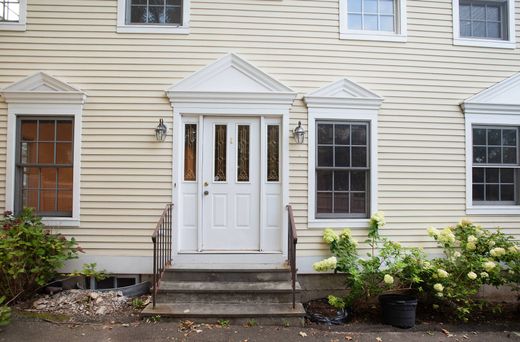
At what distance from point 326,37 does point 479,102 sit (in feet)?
8.84

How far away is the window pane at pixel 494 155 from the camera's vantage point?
5.69 metres

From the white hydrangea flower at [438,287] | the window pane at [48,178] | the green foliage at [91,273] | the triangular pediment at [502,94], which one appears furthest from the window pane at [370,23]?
the green foliage at [91,273]

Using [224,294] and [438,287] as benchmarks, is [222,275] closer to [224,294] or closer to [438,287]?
[224,294]

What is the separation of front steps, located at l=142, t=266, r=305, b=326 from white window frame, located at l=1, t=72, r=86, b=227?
74.8 inches

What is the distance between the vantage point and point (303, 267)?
5.17m

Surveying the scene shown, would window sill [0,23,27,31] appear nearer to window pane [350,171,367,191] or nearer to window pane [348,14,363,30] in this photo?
window pane [348,14,363,30]

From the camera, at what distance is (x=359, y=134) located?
544 centimetres

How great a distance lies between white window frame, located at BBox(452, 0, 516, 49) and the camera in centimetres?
566

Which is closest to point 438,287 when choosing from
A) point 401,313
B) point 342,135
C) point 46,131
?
point 401,313

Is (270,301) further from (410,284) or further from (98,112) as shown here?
(98,112)

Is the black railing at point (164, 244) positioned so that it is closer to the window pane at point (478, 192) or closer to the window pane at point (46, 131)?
the window pane at point (46, 131)

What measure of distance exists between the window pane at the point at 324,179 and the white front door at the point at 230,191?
3.17 feet

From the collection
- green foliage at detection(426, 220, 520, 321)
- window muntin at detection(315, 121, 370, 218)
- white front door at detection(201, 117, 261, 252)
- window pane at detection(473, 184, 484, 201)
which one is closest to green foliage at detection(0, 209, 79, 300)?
white front door at detection(201, 117, 261, 252)

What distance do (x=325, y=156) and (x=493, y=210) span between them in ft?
9.47
